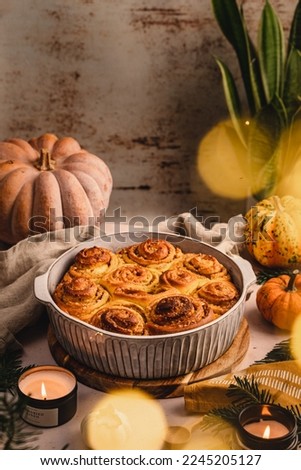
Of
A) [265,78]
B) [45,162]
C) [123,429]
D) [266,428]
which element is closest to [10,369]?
[123,429]

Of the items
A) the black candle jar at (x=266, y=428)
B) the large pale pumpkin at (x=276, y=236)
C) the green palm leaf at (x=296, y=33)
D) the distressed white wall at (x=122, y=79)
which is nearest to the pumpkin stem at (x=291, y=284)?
the large pale pumpkin at (x=276, y=236)

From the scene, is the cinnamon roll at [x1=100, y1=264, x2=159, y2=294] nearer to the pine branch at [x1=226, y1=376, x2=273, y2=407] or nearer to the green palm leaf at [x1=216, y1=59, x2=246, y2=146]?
the pine branch at [x1=226, y1=376, x2=273, y2=407]

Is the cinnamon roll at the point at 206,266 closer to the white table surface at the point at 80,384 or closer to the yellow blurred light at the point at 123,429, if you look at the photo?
the white table surface at the point at 80,384

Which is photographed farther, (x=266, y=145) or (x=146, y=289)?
(x=266, y=145)

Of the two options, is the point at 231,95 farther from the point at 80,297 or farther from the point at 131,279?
the point at 80,297

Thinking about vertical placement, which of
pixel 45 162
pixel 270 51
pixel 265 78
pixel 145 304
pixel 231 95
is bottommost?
pixel 145 304

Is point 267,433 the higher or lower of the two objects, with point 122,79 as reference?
lower

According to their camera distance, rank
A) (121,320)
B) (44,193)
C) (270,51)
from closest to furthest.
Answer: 1. (121,320)
2. (44,193)
3. (270,51)
